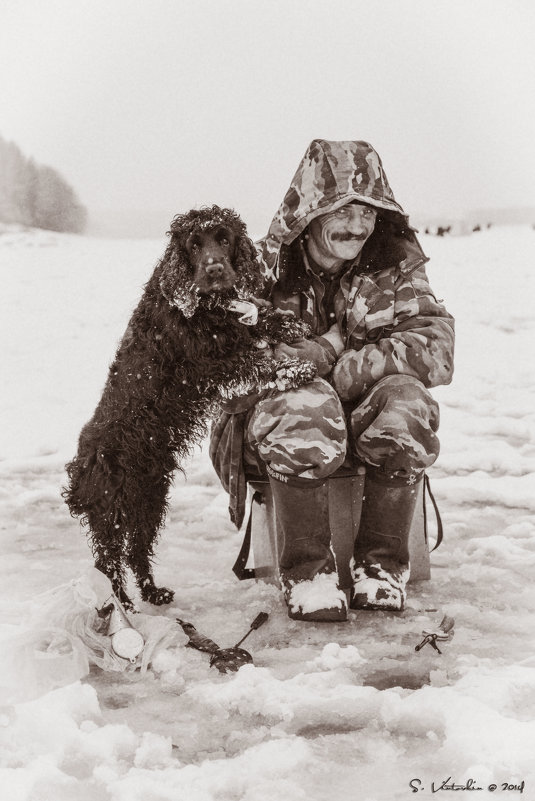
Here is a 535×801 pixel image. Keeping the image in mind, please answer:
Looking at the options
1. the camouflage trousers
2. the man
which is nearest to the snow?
the man

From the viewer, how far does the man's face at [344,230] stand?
2.13 meters

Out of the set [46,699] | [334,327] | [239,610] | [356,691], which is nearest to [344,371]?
[334,327]

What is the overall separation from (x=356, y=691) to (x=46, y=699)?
652 mm

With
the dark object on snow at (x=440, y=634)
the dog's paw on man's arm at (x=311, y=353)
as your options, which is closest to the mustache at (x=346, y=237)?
the dog's paw on man's arm at (x=311, y=353)

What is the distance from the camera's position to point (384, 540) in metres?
2.04

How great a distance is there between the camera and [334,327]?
2.24 meters

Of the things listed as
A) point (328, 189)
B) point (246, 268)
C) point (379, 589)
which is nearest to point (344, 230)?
point (328, 189)

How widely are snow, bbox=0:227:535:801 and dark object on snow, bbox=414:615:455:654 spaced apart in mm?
20

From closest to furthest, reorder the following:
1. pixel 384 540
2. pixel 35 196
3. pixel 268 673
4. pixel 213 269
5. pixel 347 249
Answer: pixel 268 673 → pixel 213 269 → pixel 384 540 → pixel 347 249 → pixel 35 196

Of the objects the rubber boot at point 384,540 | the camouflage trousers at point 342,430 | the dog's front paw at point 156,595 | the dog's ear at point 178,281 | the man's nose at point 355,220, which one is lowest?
the dog's front paw at point 156,595

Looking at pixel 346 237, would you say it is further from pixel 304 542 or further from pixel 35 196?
pixel 35 196

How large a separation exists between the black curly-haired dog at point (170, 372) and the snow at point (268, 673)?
0.20m

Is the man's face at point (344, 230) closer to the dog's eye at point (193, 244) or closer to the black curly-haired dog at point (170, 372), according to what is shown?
the black curly-haired dog at point (170, 372)

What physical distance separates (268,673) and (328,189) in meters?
1.38
